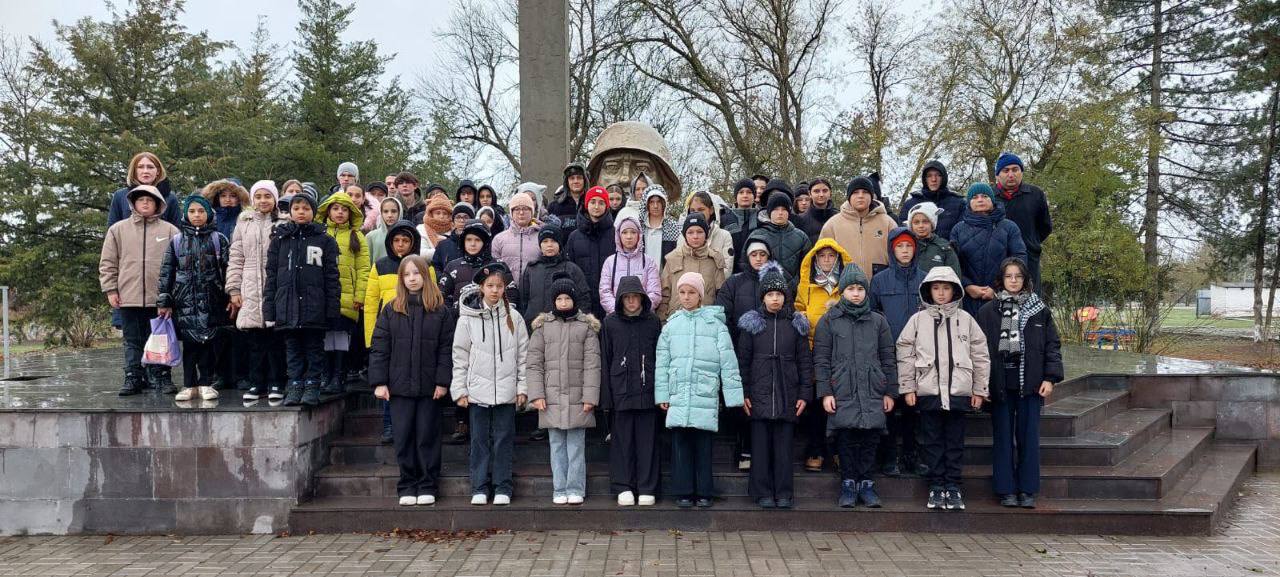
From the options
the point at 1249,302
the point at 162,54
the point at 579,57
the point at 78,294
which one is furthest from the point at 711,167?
the point at 1249,302

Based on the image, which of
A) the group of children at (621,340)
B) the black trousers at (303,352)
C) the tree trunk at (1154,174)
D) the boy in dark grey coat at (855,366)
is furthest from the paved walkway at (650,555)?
the tree trunk at (1154,174)

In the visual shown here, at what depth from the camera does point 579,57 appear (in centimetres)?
2264

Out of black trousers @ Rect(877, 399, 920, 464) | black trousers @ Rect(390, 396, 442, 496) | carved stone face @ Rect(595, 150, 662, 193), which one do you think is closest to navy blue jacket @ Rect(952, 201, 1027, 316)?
black trousers @ Rect(877, 399, 920, 464)

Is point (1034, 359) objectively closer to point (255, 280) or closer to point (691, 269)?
point (691, 269)

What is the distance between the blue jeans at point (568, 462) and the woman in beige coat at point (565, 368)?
11 mm

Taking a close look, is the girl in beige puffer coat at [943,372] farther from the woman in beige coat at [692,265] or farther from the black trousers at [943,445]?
the woman in beige coat at [692,265]

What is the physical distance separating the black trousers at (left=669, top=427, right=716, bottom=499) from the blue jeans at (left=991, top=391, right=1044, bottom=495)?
2.02 meters

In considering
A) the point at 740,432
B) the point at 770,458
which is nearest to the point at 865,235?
the point at 740,432

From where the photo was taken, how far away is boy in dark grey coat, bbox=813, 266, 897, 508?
510 centimetres

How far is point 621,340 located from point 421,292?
146 centimetres

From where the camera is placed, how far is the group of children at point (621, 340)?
5.16 metres

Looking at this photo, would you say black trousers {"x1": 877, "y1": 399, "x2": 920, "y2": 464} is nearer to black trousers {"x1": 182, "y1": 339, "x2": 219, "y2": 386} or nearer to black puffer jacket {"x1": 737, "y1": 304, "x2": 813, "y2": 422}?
black puffer jacket {"x1": 737, "y1": 304, "x2": 813, "y2": 422}

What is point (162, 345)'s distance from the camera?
5500mm

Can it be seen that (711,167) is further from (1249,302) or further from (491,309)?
(1249,302)
